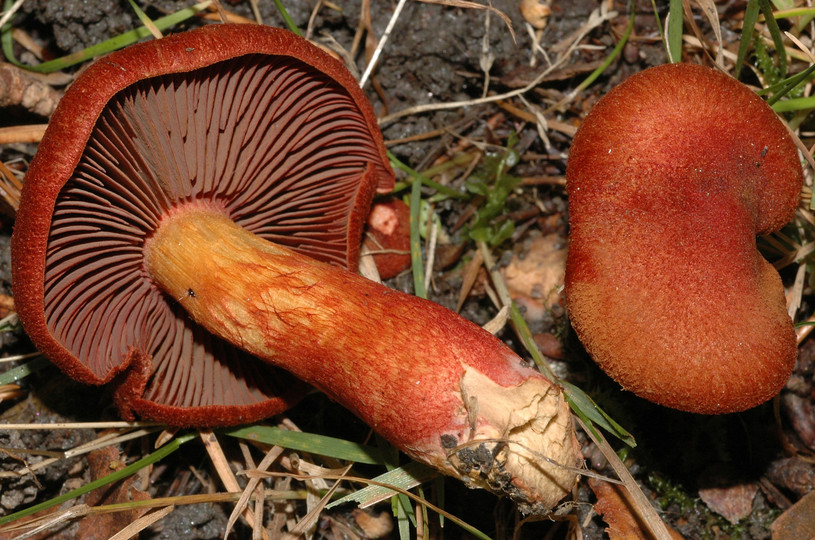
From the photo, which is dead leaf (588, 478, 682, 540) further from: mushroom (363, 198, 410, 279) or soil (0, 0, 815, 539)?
mushroom (363, 198, 410, 279)

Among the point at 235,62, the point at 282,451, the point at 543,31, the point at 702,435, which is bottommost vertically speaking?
the point at 702,435

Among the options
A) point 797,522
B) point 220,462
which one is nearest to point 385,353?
point 220,462

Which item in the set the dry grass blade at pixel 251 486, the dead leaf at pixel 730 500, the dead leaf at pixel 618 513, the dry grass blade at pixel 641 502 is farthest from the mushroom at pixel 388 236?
the dead leaf at pixel 730 500

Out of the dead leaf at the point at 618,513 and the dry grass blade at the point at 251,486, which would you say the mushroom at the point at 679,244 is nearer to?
the dead leaf at the point at 618,513

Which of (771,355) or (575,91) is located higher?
(575,91)

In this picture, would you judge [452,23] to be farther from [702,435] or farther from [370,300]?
[702,435]

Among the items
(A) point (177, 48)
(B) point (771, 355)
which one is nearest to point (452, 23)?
(A) point (177, 48)

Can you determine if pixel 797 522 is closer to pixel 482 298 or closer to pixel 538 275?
pixel 538 275

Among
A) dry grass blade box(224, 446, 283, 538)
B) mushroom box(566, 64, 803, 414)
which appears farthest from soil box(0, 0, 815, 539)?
mushroom box(566, 64, 803, 414)
